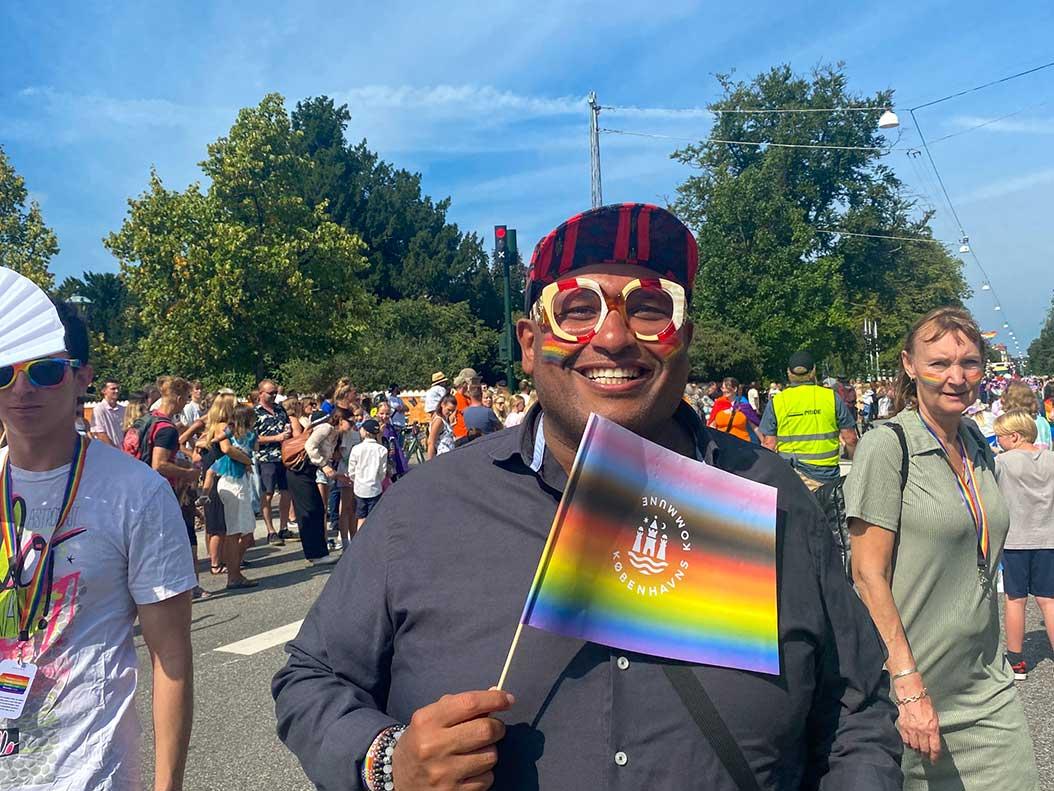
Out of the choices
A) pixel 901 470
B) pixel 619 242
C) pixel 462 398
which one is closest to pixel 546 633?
pixel 619 242

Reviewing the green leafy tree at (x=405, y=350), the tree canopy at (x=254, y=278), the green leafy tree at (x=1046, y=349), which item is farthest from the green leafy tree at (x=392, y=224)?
the green leafy tree at (x=1046, y=349)

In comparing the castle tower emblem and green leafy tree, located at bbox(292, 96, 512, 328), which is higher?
green leafy tree, located at bbox(292, 96, 512, 328)

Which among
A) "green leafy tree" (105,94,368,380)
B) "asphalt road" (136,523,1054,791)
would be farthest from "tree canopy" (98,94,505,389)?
"asphalt road" (136,523,1054,791)

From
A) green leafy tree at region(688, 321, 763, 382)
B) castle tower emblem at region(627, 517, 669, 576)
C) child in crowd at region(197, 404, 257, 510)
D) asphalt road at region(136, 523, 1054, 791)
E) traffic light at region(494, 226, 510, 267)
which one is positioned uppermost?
traffic light at region(494, 226, 510, 267)

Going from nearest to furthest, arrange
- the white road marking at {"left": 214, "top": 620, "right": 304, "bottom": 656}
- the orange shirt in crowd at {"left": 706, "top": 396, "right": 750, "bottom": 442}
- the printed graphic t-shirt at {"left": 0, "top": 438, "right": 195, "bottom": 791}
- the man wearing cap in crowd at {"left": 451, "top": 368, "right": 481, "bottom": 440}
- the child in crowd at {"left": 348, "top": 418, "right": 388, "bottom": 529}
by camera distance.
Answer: the printed graphic t-shirt at {"left": 0, "top": 438, "right": 195, "bottom": 791}
the white road marking at {"left": 214, "top": 620, "right": 304, "bottom": 656}
the child in crowd at {"left": 348, "top": 418, "right": 388, "bottom": 529}
the orange shirt in crowd at {"left": 706, "top": 396, "right": 750, "bottom": 442}
the man wearing cap in crowd at {"left": 451, "top": 368, "right": 481, "bottom": 440}

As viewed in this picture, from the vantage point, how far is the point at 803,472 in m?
8.83

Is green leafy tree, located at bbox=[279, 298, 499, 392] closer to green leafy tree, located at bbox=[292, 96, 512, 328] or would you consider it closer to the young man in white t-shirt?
green leafy tree, located at bbox=[292, 96, 512, 328]

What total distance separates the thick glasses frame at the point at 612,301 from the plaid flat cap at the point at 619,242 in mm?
39

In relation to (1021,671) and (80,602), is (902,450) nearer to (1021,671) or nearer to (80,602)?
(80,602)

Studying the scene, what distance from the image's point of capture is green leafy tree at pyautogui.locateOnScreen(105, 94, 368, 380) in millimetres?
31953

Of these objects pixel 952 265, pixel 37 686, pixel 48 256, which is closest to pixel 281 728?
pixel 37 686

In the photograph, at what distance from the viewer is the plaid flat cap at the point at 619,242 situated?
1.71 m

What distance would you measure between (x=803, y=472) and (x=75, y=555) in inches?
303

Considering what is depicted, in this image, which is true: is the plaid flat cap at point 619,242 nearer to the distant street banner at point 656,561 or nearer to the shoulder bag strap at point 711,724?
the distant street banner at point 656,561
